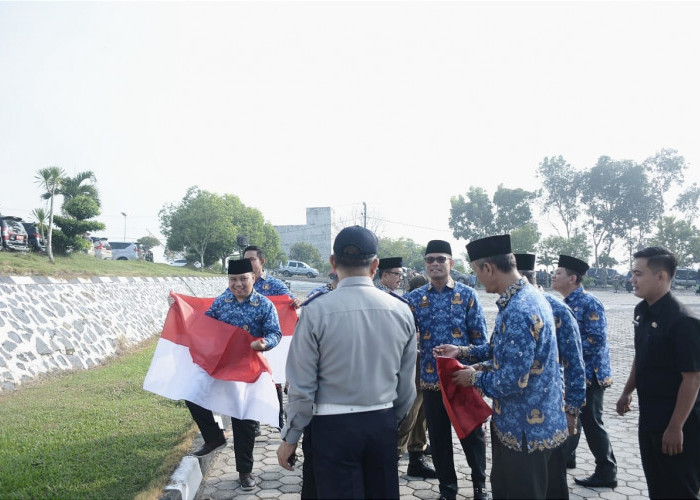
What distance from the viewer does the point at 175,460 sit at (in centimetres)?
472

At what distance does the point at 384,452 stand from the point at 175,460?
295 centimetres

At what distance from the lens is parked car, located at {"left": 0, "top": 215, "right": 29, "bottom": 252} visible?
1540 centimetres

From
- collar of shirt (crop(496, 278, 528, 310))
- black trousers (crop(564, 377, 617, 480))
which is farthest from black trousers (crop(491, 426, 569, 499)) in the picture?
A: black trousers (crop(564, 377, 617, 480))

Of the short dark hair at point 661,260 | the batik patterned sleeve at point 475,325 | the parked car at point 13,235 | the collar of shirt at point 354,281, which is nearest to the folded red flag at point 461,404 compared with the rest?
the collar of shirt at point 354,281

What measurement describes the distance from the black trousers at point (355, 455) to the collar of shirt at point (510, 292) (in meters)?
0.89

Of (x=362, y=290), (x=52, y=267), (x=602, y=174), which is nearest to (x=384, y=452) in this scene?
(x=362, y=290)

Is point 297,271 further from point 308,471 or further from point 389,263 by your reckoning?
point 308,471

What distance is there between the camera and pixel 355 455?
101 inches

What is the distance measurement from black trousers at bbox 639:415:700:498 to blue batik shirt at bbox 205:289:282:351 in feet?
10.4

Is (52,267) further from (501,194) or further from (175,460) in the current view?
(501,194)

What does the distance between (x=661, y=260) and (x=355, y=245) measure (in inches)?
83.3

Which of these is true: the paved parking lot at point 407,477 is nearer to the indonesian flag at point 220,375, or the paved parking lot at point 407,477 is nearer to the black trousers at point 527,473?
the indonesian flag at point 220,375

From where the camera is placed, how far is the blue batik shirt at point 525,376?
262cm

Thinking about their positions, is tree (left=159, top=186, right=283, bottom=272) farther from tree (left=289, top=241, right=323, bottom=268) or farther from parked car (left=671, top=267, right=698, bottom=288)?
parked car (left=671, top=267, right=698, bottom=288)
